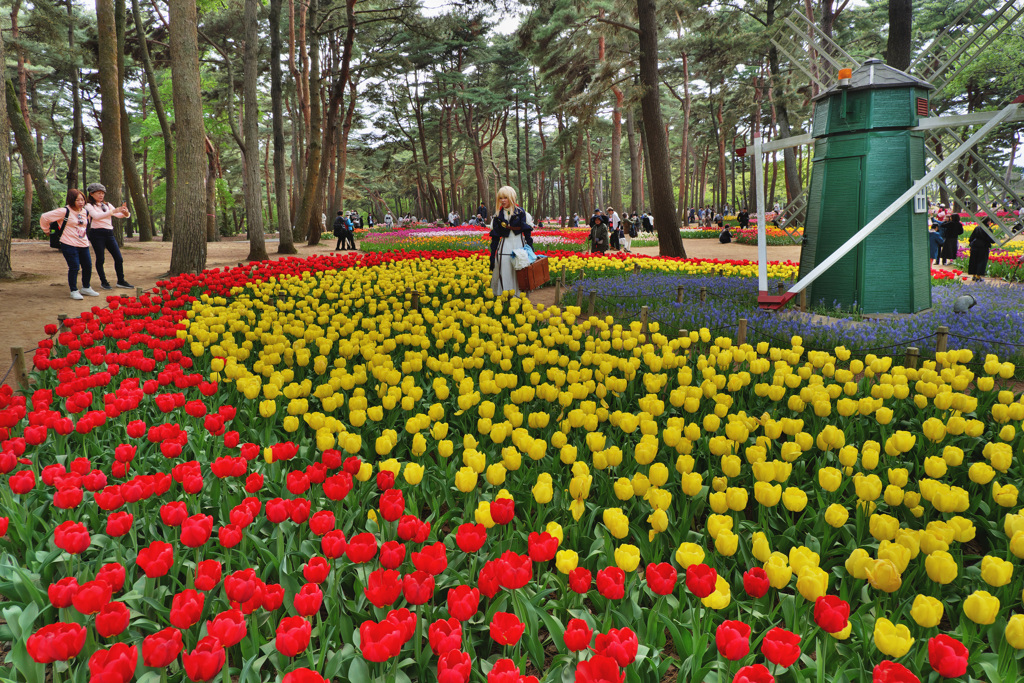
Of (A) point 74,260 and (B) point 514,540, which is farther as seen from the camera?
(A) point 74,260

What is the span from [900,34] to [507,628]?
42.4 feet

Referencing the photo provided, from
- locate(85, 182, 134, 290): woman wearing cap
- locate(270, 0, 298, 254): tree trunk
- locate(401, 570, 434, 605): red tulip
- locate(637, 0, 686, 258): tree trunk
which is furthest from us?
locate(270, 0, 298, 254): tree trunk

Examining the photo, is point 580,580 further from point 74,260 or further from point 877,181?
point 74,260

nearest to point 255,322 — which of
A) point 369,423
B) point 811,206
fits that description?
point 369,423

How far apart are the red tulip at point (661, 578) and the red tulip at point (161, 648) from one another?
1238 millimetres

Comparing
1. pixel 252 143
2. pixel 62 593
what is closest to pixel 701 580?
pixel 62 593

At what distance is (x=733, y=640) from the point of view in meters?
1.50

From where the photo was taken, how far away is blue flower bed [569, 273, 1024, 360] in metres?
5.83

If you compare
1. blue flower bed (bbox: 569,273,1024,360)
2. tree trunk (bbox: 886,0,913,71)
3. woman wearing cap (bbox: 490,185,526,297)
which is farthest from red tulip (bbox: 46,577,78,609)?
tree trunk (bbox: 886,0,913,71)

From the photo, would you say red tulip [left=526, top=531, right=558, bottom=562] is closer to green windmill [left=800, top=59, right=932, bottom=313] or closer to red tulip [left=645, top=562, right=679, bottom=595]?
red tulip [left=645, top=562, right=679, bottom=595]

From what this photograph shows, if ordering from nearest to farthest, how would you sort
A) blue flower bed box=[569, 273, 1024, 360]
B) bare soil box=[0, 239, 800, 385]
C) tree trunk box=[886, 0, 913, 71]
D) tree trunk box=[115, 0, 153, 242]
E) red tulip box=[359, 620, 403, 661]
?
red tulip box=[359, 620, 403, 661] < blue flower bed box=[569, 273, 1024, 360] < bare soil box=[0, 239, 800, 385] < tree trunk box=[886, 0, 913, 71] < tree trunk box=[115, 0, 153, 242]

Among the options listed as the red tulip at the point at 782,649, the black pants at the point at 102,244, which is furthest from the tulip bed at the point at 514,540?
the black pants at the point at 102,244

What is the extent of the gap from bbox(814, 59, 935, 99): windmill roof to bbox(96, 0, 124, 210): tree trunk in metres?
16.3

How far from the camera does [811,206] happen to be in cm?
863
